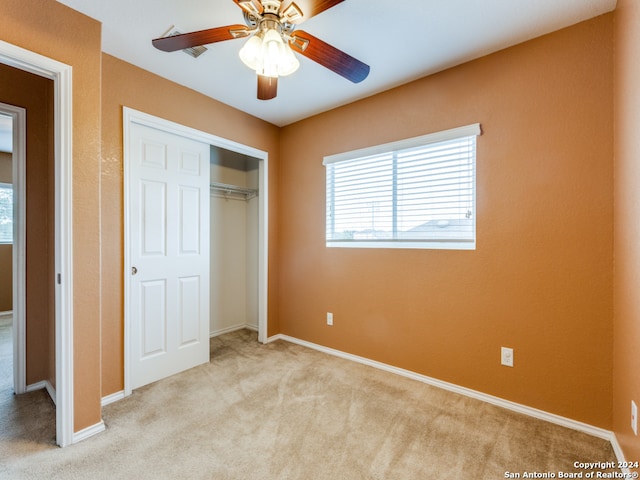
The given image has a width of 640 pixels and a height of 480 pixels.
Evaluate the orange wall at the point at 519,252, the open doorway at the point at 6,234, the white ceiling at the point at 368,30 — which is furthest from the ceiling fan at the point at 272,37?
the open doorway at the point at 6,234

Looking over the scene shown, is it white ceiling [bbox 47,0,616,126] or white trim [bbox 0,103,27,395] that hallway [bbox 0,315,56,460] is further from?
white ceiling [bbox 47,0,616,126]

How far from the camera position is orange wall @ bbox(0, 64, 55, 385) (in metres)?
2.30

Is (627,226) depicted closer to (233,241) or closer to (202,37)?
(202,37)

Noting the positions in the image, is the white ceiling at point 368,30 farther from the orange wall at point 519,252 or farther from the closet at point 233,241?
the closet at point 233,241

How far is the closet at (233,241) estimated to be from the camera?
12.2 ft

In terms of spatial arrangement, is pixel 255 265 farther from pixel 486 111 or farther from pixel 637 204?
pixel 637 204

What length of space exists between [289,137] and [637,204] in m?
2.97

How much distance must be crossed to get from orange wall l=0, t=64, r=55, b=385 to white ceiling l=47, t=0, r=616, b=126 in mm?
777

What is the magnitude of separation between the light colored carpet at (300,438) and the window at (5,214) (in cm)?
423

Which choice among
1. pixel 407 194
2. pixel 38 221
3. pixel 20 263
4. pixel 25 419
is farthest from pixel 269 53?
pixel 25 419

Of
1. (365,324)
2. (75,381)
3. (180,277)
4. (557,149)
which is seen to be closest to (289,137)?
(180,277)

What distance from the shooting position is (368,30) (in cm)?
193

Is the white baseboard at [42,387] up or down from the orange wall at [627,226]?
down

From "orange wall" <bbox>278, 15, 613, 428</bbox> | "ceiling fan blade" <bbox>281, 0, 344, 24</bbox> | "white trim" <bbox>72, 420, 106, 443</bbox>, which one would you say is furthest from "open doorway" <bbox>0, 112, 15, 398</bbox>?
"orange wall" <bbox>278, 15, 613, 428</bbox>
